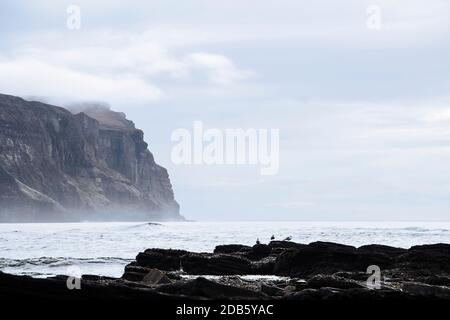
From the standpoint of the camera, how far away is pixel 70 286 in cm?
2009

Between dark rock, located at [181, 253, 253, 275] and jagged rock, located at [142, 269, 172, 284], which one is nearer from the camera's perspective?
jagged rock, located at [142, 269, 172, 284]

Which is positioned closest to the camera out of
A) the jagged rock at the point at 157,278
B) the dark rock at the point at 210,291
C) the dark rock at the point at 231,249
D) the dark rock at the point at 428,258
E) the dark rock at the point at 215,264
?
the dark rock at the point at 210,291

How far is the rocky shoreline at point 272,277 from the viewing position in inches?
808

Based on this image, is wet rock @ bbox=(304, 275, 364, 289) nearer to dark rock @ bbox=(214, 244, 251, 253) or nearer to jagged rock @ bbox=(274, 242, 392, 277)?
jagged rock @ bbox=(274, 242, 392, 277)

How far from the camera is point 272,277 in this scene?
39.3 m

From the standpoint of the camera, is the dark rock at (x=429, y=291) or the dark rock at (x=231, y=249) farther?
the dark rock at (x=231, y=249)

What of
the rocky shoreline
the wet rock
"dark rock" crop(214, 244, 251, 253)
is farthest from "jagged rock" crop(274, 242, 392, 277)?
the wet rock

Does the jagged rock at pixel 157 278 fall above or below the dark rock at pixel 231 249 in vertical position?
below

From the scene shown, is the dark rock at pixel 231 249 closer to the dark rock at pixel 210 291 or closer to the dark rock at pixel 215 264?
the dark rock at pixel 215 264

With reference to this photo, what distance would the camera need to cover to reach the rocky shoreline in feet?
67.3

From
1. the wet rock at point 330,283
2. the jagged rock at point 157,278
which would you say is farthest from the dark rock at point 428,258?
the jagged rock at point 157,278

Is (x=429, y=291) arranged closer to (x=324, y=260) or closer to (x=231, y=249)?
(x=324, y=260)
